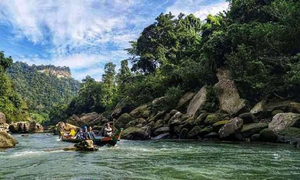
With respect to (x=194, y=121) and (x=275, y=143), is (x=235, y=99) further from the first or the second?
(x=275, y=143)

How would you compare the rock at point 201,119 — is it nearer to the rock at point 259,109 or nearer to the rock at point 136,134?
the rock at point 259,109

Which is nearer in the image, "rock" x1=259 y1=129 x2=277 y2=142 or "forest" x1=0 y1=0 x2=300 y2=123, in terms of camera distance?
"rock" x1=259 y1=129 x2=277 y2=142

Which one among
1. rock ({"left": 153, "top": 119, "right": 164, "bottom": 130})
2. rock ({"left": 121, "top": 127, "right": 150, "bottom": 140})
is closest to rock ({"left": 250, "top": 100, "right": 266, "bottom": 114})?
rock ({"left": 153, "top": 119, "right": 164, "bottom": 130})

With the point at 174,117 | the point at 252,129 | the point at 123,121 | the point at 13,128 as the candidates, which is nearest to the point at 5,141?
the point at 174,117

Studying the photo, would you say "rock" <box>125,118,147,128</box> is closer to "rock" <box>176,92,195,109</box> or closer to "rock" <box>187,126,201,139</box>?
"rock" <box>176,92,195,109</box>

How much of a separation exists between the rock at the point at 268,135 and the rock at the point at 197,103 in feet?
28.1

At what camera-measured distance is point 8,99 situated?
6550 centimetres

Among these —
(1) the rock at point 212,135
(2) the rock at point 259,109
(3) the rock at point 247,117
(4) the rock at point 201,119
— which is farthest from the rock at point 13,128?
(3) the rock at point 247,117

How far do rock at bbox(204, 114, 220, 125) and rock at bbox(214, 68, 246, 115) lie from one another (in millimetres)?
1486

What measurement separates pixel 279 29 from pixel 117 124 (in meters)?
20.3

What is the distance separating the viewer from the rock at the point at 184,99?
1297 inches

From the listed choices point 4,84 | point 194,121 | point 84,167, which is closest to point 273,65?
point 194,121

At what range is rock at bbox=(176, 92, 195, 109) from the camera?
32.9 metres

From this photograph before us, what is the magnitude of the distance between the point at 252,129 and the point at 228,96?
656cm
